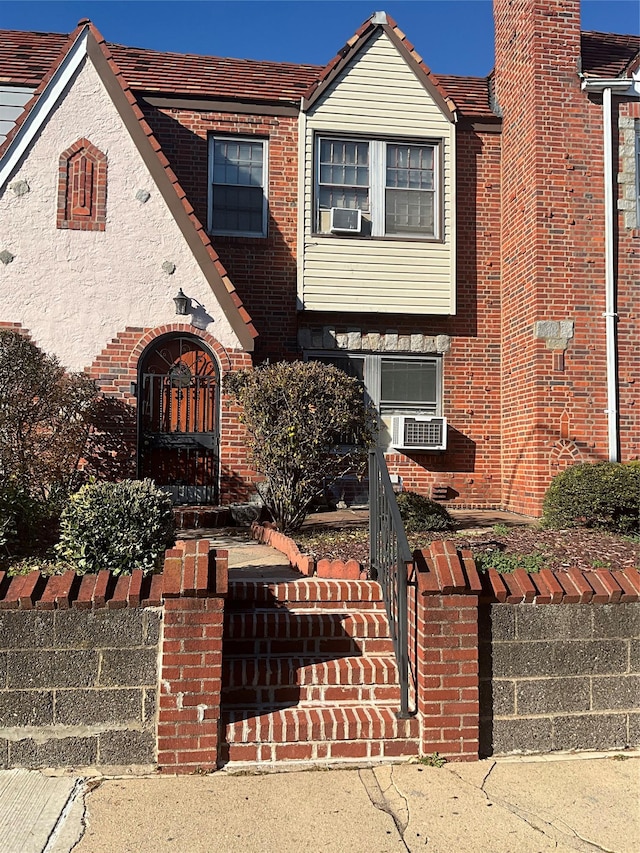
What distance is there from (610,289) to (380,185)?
412 cm

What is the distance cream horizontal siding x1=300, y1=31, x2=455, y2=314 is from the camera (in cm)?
1136

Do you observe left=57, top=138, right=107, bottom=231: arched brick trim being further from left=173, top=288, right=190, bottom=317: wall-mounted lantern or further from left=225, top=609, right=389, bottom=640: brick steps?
left=225, top=609, right=389, bottom=640: brick steps

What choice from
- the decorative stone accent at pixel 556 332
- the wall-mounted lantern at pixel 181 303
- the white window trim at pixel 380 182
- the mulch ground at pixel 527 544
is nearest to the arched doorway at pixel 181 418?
the wall-mounted lantern at pixel 181 303

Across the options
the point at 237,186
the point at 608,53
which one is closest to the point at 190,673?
the point at 237,186

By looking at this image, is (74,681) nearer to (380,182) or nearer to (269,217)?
(269,217)

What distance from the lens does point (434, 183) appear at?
38.8 ft

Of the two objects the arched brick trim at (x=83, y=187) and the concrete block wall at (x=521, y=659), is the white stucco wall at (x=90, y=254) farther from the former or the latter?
the concrete block wall at (x=521, y=659)

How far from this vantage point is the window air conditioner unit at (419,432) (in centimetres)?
1133

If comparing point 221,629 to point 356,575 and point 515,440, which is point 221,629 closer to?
point 356,575

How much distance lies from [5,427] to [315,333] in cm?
525

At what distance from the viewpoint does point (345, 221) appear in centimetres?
1141

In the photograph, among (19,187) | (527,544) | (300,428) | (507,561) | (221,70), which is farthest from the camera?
(221,70)

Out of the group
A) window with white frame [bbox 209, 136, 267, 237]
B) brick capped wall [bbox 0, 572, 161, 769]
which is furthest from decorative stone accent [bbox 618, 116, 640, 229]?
brick capped wall [bbox 0, 572, 161, 769]

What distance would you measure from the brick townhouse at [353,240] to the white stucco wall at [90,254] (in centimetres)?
3
